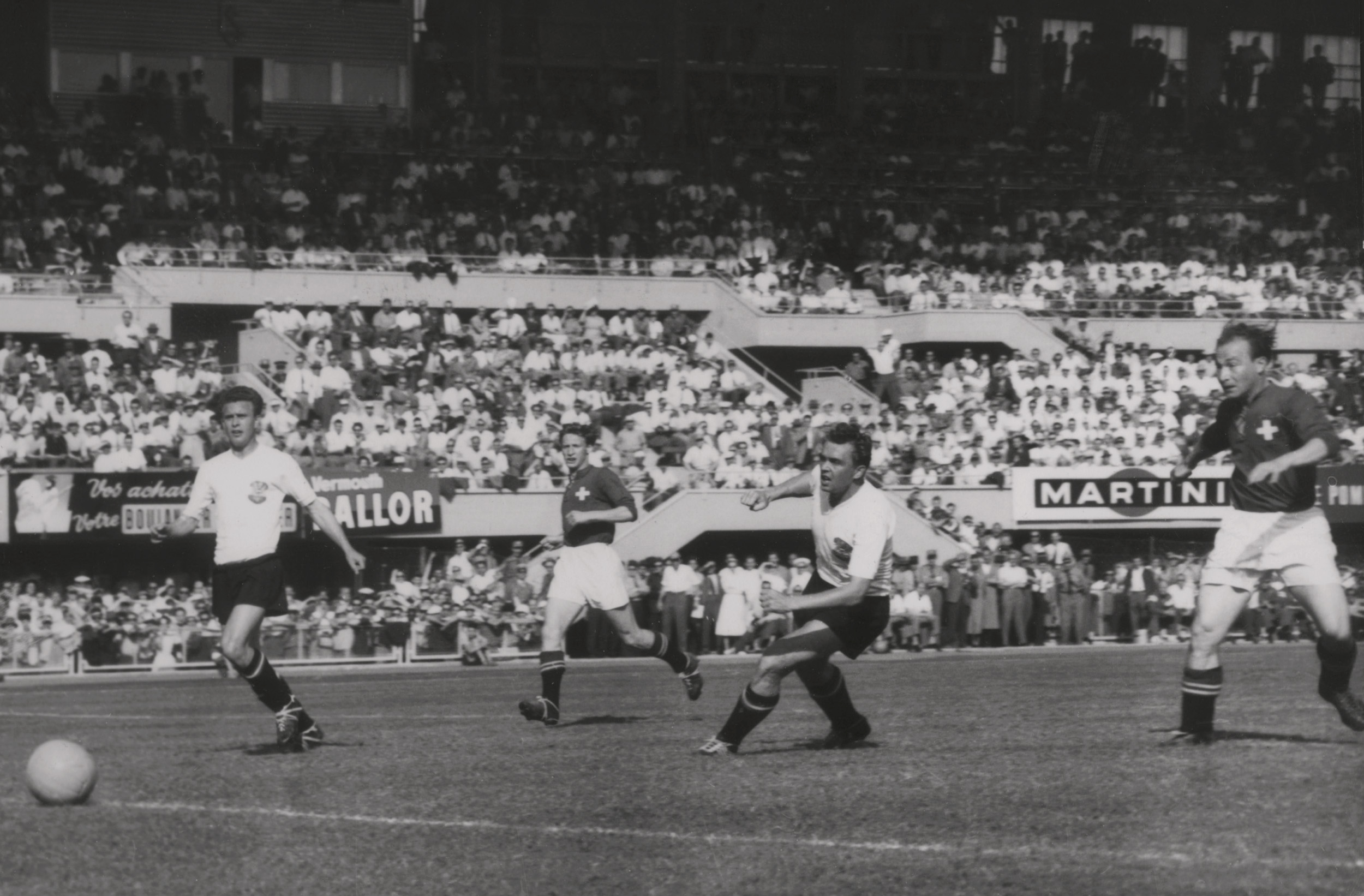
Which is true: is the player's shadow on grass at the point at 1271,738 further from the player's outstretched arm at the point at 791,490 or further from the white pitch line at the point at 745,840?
the white pitch line at the point at 745,840

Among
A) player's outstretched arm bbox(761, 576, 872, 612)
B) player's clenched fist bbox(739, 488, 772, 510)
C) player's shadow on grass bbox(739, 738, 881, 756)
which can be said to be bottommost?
player's shadow on grass bbox(739, 738, 881, 756)

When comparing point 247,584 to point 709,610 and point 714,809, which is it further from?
point 709,610

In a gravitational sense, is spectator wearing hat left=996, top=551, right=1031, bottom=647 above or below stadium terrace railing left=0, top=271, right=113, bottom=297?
below

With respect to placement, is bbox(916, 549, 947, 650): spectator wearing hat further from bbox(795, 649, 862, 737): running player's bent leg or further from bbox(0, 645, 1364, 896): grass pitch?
bbox(795, 649, 862, 737): running player's bent leg

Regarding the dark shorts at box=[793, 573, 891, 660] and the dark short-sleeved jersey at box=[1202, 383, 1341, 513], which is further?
the dark shorts at box=[793, 573, 891, 660]

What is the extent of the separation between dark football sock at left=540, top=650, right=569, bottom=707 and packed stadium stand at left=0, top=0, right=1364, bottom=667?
44.7 ft

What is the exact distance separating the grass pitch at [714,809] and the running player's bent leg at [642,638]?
0.42 metres

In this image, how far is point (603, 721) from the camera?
12.0 metres

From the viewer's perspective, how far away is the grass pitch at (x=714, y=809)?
20.3 feet

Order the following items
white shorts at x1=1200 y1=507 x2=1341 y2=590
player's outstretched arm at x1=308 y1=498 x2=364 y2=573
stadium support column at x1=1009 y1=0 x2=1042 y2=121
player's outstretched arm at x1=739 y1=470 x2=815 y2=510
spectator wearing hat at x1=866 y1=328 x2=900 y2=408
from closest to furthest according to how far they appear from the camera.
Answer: white shorts at x1=1200 y1=507 x2=1341 y2=590
player's outstretched arm at x1=739 y1=470 x2=815 y2=510
player's outstretched arm at x1=308 y1=498 x2=364 y2=573
spectator wearing hat at x1=866 y1=328 x2=900 y2=408
stadium support column at x1=1009 y1=0 x2=1042 y2=121

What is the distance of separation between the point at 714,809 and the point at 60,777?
9.23ft

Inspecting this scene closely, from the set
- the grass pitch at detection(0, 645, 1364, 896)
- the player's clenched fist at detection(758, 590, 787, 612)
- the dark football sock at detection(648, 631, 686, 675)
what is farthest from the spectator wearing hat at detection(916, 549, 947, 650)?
the player's clenched fist at detection(758, 590, 787, 612)

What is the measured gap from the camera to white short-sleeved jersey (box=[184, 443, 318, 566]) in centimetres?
995

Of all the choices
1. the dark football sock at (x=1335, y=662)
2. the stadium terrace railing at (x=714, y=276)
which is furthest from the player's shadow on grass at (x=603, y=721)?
the stadium terrace railing at (x=714, y=276)
